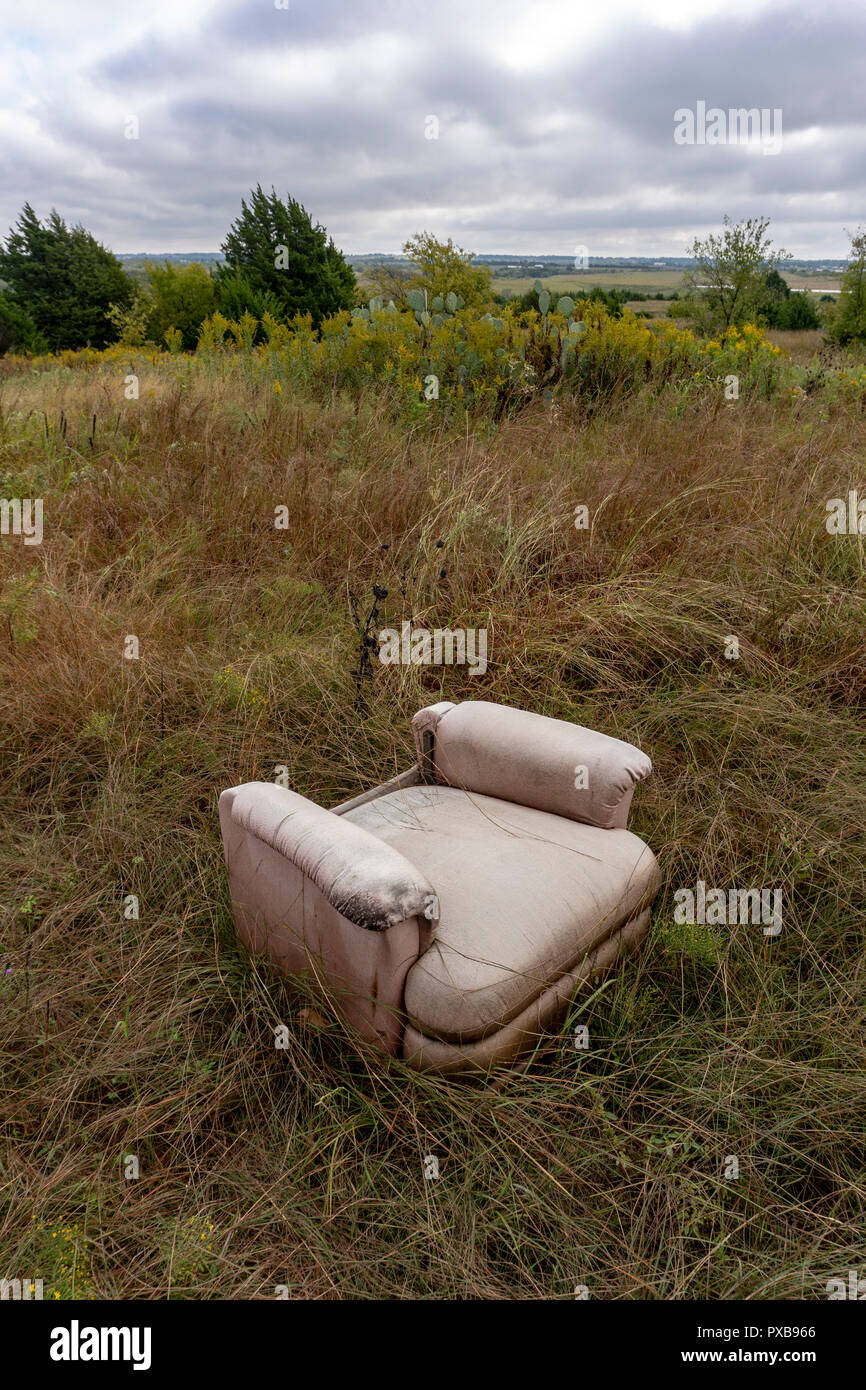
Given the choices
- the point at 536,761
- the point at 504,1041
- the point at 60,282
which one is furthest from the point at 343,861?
the point at 60,282

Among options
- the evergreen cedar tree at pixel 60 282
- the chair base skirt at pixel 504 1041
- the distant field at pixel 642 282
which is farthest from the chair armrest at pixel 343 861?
the evergreen cedar tree at pixel 60 282

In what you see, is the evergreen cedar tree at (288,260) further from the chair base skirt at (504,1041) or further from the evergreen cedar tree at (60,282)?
Result: the chair base skirt at (504,1041)

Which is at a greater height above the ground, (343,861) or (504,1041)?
(343,861)

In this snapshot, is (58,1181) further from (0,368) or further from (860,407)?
(0,368)

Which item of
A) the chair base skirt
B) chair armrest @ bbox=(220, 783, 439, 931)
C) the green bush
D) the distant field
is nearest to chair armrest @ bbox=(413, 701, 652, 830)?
the chair base skirt

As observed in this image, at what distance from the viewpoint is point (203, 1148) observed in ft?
5.93

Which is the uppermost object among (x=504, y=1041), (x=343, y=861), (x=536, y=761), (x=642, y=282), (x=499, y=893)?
(x=642, y=282)

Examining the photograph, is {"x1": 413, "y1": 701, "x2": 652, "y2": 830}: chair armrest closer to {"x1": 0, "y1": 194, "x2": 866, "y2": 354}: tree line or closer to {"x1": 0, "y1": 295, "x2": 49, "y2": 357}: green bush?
{"x1": 0, "y1": 194, "x2": 866, "y2": 354}: tree line

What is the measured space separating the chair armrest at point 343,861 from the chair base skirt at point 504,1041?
27 centimetres

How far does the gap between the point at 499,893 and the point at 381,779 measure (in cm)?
108

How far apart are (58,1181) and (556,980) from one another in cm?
112

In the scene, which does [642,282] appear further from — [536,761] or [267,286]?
[536,761]

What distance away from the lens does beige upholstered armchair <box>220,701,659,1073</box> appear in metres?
1.71

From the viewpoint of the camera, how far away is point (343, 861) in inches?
67.6
